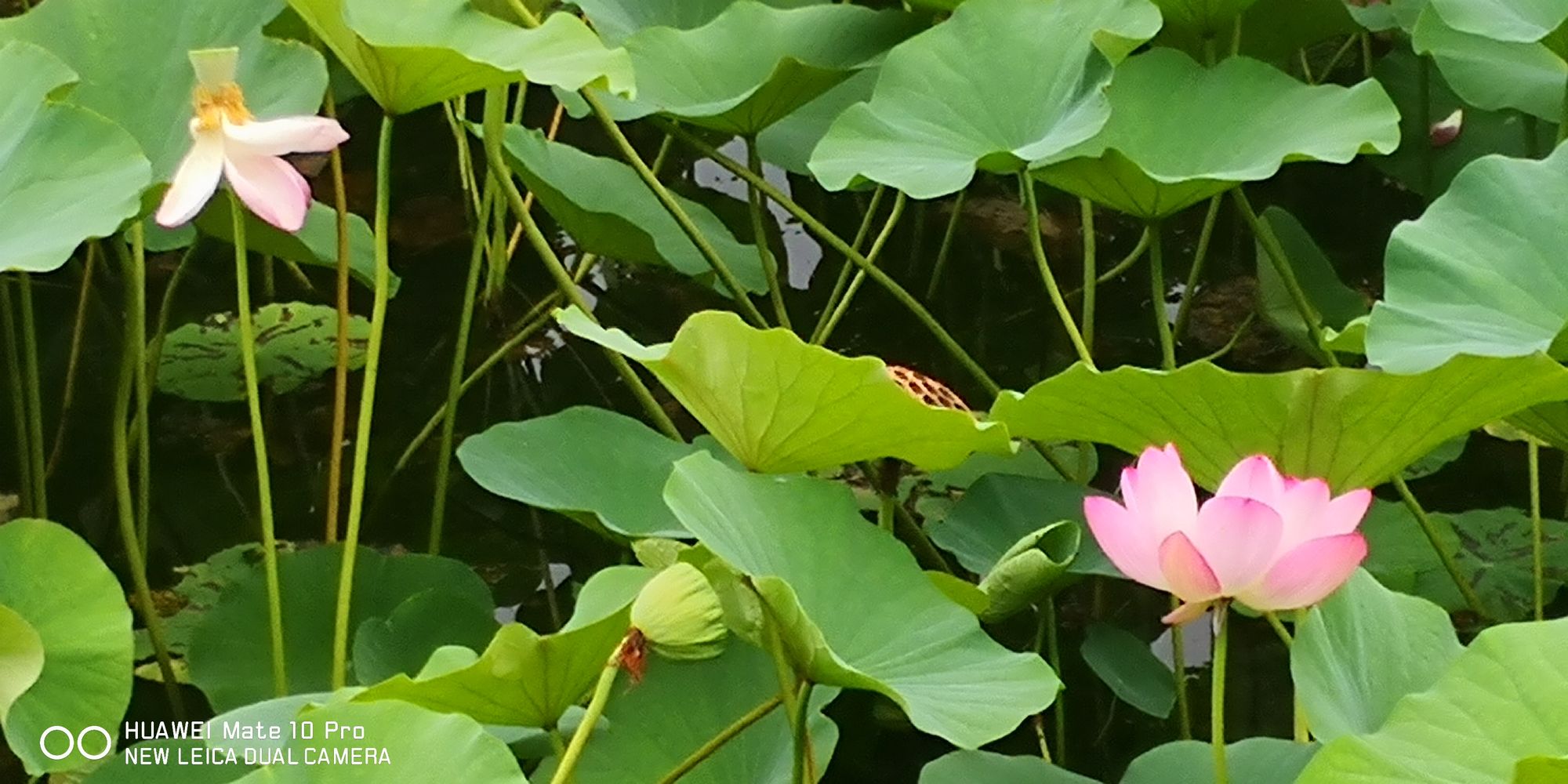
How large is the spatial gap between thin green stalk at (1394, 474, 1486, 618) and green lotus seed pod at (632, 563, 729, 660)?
0.50m

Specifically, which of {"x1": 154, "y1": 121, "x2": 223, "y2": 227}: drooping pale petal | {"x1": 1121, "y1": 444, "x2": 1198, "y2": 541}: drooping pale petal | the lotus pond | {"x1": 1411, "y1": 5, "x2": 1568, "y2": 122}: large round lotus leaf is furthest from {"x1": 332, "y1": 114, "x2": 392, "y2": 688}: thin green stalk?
{"x1": 1411, "y1": 5, "x2": 1568, "y2": 122}: large round lotus leaf

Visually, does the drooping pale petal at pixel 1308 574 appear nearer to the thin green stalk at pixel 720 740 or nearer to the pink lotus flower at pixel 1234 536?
the pink lotus flower at pixel 1234 536

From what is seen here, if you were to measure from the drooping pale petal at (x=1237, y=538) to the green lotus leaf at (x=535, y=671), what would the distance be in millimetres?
256

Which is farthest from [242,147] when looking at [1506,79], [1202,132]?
[1506,79]

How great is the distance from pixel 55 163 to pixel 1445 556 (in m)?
0.90

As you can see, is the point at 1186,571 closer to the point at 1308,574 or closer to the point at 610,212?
the point at 1308,574

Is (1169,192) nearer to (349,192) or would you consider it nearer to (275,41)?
(275,41)

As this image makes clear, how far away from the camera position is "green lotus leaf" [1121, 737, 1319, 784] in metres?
0.74

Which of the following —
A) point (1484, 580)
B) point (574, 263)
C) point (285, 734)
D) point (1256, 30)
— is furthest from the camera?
point (574, 263)

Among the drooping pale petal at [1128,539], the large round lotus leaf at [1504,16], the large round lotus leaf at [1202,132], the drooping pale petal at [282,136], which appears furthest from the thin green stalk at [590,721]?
the large round lotus leaf at [1504,16]

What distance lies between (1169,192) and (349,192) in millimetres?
1105

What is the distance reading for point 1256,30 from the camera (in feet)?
4.66

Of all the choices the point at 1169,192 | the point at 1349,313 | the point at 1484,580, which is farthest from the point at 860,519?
the point at 1349,313

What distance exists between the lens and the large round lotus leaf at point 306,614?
1011 mm
